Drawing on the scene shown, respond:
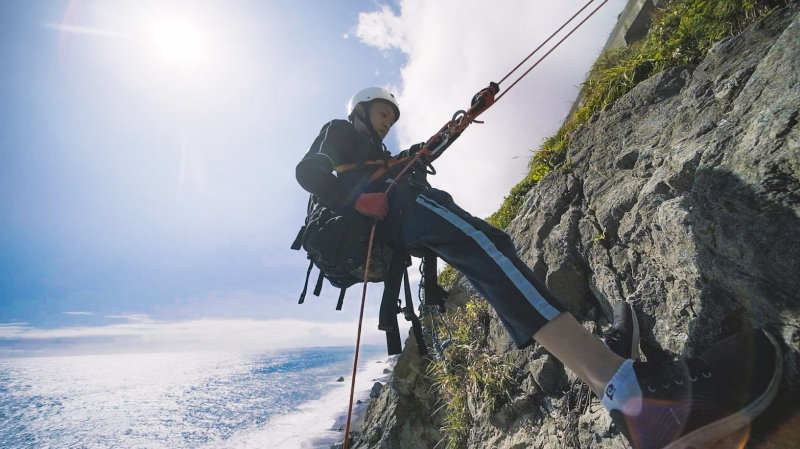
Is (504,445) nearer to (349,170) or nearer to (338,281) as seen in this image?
(338,281)

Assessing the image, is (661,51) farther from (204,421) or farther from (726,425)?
(204,421)

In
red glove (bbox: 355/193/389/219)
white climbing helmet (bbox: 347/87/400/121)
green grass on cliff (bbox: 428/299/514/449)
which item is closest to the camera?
red glove (bbox: 355/193/389/219)

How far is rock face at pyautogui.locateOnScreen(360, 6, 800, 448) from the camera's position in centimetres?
150

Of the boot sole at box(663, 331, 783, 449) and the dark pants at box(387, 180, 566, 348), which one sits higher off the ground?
the dark pants at box(387, 180, 566, 348)

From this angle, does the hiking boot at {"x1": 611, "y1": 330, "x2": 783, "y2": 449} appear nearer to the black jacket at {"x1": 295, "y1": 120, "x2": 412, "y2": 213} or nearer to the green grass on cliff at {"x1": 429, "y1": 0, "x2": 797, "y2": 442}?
the black jacket at {"x1": 295, "y1": 120, "x2": 412, "y2": 213}

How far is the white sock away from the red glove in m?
1.66

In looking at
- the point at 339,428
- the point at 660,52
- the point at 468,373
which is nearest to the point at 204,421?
the point at 339,428

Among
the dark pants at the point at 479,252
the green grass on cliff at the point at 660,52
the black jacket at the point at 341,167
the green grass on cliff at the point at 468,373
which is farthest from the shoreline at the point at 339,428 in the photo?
the dark pants at the point at 479,252

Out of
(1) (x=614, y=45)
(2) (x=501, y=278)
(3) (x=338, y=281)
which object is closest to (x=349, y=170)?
(3) (x=338, y=281)

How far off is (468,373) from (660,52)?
444 cm

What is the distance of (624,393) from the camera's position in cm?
141

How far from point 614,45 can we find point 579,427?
656cm

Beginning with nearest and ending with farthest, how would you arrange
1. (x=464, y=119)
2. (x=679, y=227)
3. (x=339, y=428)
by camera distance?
(x=679, y=227) < (x=464, y=119) < (x=339, y=428)

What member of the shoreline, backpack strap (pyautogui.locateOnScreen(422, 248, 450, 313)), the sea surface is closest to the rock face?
backpack strap (pyautogui.locateOnScreen(422, 248, 450, 313))
